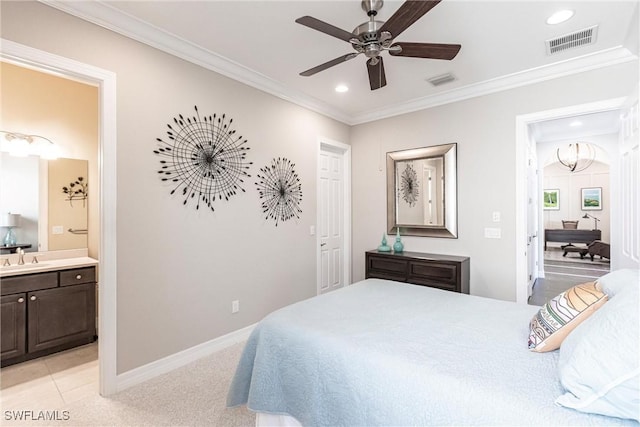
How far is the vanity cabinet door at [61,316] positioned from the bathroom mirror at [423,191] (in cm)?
357

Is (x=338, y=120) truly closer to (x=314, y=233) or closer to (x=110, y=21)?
(x=314, y=233)

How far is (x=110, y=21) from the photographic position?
2.15 m

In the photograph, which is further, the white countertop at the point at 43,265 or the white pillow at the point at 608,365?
the white countertop at the point at 43,265

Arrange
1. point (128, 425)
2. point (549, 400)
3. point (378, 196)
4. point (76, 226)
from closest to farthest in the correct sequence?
point (549, 400)
point (128, 425)
point (76, 226)
point (378, 196)

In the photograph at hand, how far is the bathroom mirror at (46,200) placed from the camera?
9.77 ft

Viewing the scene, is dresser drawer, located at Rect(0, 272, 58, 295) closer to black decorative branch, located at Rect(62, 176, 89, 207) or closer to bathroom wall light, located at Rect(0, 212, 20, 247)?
bathroom wall light, located at Rect(0, 212, 20, 247)

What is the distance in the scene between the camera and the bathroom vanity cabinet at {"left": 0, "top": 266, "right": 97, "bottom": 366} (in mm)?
2512

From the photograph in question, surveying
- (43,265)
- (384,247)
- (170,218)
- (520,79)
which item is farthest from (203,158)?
(520,79)

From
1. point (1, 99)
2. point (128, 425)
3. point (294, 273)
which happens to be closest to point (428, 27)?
point (294, 273)

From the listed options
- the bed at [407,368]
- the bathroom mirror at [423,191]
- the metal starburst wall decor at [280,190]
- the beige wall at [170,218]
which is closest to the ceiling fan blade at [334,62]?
the beige wall at [170,218]

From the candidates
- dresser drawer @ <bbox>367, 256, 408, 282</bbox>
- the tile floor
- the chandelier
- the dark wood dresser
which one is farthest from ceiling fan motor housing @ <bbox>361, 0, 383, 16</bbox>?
the chandelier

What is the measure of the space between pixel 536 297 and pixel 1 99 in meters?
7.01

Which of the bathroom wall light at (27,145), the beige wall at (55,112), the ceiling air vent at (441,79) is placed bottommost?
the bathroom wall light at (27,145)

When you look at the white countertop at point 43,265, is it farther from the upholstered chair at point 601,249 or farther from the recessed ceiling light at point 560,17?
the upholstered chair at point 601,249
